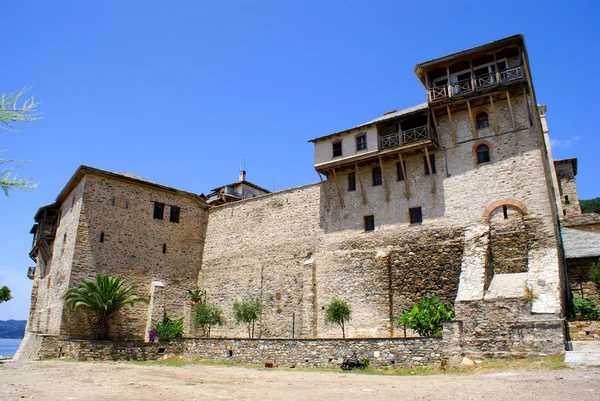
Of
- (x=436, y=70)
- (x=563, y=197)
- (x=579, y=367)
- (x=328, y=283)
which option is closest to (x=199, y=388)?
(x=579, y=367)

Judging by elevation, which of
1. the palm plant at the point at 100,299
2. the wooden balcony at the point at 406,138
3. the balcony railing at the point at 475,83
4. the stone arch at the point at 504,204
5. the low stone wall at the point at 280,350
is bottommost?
the low stone wall at the point at 280,350

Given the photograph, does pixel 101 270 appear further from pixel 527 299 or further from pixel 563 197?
pixel 563 197

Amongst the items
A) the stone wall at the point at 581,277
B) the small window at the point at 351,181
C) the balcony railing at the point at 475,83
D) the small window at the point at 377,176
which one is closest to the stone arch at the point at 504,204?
the stone wall at the point at 581,277

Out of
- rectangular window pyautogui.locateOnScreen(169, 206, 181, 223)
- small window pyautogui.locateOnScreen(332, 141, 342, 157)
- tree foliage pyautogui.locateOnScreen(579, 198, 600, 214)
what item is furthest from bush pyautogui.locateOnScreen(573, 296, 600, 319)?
tree foliage pyautogui.locateOnScreen(579, 198, 600, 214)

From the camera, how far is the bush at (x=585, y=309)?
18625 millimetres

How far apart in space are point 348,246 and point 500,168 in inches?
320

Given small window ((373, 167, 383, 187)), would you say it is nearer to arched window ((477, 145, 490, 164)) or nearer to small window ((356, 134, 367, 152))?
small window ((356, 134, 367, 152))

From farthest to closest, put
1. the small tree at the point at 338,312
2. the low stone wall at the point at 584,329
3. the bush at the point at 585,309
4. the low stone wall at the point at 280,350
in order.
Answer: the small tree at the point at 338,312, the bush at the point at 585,309, the low stone wall at the point at 584,329, the low stone wall at the point at 280,350

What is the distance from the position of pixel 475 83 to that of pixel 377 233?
8.34 meters

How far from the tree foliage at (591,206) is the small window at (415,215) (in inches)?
1708

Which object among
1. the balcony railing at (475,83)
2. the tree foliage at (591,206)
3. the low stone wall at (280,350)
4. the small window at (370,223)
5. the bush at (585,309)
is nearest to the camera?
the low stone wall at (280,350)

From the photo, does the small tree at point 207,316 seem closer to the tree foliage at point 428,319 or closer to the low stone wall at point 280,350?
the low stone wall at point 280,350

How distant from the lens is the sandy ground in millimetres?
9422

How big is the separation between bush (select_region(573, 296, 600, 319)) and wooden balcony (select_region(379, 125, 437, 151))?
9292 mm
